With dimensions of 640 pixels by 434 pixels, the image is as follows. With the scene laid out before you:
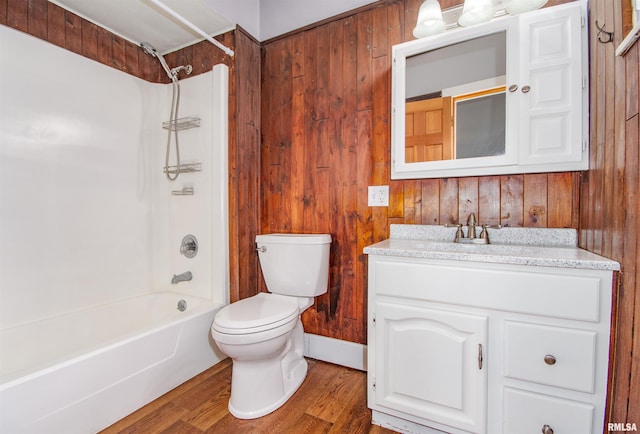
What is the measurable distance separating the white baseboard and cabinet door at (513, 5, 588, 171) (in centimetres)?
130

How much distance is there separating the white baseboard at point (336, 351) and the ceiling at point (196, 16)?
6.53 feet

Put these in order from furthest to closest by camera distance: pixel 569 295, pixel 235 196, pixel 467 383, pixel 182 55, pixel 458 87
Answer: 1. pixel 182 55
2. pixel 235 196
3. pixel 458 87
4. pixel 467 383
5. pixel 569 295

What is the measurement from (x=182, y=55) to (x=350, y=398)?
2402mm

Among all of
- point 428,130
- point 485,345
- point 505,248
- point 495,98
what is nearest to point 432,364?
point 485,345

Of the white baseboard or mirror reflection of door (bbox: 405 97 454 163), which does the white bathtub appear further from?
mirror reflection of door (bbox: 405 97 454 163)

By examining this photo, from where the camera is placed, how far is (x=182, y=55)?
2018mm

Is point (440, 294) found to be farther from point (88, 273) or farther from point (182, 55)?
point (182, 55)

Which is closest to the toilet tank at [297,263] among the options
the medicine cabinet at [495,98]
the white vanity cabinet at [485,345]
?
the white vanity cabinet at [485,345]

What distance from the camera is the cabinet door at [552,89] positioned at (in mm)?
1170

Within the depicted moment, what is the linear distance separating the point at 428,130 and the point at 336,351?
137 centimetres

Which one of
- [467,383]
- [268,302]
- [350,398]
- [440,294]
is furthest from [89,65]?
[467,383]

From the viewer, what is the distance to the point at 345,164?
5.65 ft

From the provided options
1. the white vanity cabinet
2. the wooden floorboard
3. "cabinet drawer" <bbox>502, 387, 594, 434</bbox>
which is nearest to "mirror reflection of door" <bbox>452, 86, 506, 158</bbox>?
the white vanity cabinet

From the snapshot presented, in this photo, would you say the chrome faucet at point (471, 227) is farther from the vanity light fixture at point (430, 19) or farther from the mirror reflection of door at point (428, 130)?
the vanity light fixture at point (430, 19)
